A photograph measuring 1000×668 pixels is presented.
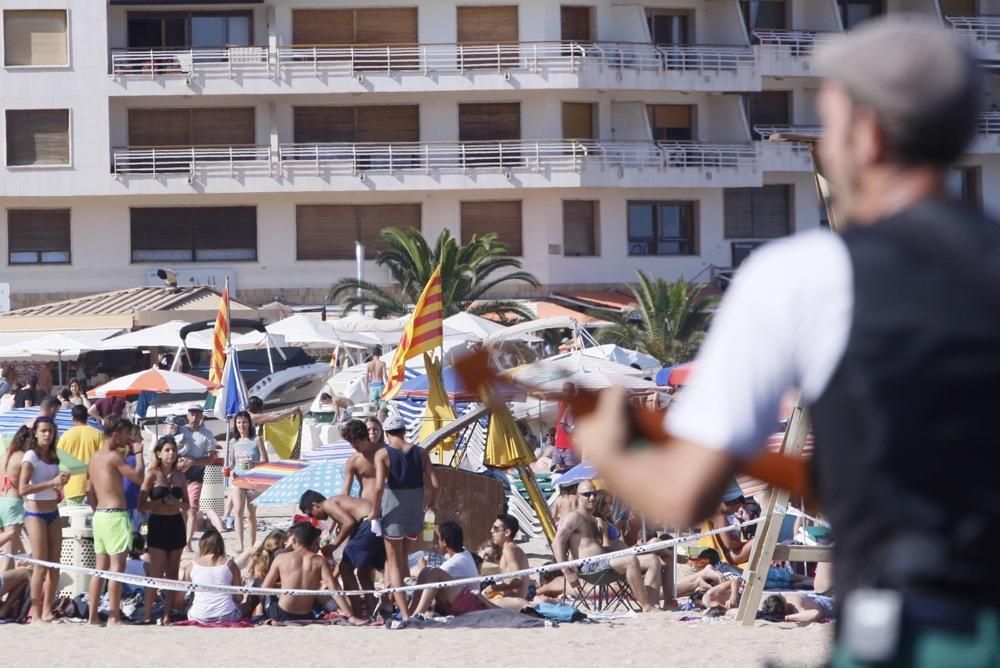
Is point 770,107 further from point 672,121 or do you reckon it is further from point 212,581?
point 212,581

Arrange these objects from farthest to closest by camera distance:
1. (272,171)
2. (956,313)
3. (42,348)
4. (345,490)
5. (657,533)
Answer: (272,171) → (42,348) → (657,533) → (345,490) → (956,313)

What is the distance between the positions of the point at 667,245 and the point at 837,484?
132 ft

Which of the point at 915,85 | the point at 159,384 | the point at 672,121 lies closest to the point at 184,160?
the point at 672,121

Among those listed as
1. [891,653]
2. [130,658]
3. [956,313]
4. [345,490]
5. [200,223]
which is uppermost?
[200,223]

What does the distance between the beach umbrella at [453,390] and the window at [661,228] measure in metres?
20.8

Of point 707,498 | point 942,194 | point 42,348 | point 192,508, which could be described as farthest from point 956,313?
point 42,348

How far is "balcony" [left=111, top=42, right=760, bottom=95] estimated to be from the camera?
39.5 m

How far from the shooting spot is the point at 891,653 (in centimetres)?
188

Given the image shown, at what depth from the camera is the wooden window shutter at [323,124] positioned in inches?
1594

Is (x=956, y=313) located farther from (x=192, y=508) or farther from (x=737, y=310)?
(x=192, y=508)

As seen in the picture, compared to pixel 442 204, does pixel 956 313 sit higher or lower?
lower

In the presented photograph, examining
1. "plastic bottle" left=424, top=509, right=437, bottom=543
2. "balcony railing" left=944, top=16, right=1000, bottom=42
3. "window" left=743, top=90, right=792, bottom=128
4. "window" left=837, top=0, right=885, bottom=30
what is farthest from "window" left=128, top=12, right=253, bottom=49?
"plastic bottle" left=424, top=509, right=437, bottom=543

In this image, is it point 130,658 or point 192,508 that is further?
point 192,508

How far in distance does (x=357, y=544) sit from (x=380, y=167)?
28.8m
